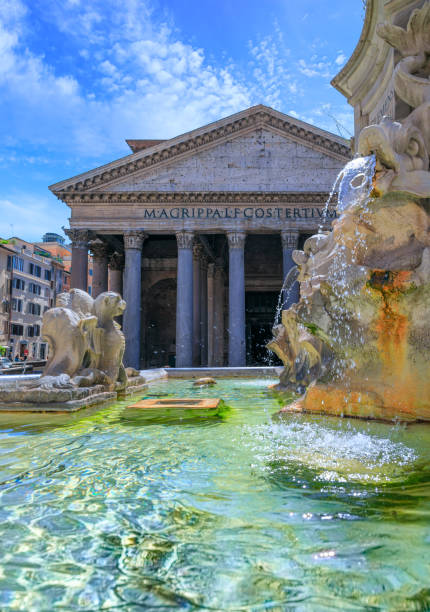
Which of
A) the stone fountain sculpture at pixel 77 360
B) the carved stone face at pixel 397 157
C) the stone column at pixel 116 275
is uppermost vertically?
the stone column at pixel 116 275

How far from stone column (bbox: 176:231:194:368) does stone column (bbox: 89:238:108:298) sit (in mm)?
4989

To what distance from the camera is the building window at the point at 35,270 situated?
130ft

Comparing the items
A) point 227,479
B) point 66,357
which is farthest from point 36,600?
point 66,357

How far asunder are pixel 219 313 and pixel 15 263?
62.6 ft

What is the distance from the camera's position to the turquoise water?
130cm

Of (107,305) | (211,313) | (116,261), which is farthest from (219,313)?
(107,305)

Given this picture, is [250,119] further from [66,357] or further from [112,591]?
[112,591]

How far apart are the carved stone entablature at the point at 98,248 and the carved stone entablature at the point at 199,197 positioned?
314 centimetres

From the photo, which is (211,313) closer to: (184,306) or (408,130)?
(184,306)

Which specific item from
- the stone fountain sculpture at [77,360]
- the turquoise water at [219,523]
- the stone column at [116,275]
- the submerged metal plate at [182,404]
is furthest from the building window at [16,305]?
the turquoise water at [219,523]

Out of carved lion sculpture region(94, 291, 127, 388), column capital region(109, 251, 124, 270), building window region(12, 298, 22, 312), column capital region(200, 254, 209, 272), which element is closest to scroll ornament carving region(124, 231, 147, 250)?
column capital region(200, 254, 209, 272)

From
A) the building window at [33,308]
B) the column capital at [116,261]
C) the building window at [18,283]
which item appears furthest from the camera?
the building window at [33,308]

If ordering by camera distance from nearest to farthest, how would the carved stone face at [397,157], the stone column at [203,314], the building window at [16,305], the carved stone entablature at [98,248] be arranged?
the carved stone face at [397,157], the carved stone entablature at [98,248], the stone column at [203,314], the building window at [16,305]

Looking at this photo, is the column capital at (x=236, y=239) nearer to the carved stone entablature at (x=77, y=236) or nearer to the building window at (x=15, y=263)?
the carved stone entablature at (x=77, y=236)
